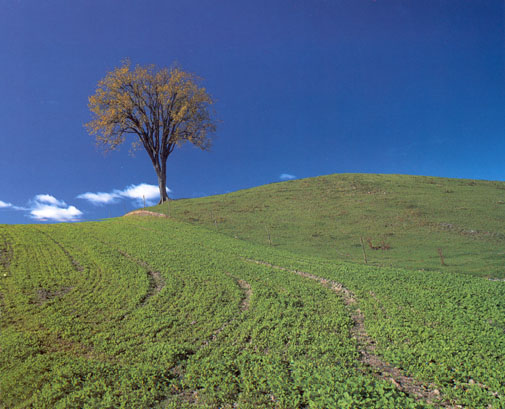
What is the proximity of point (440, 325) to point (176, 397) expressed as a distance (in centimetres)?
977

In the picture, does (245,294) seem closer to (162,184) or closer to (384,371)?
(384,371)

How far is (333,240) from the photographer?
1296 inches

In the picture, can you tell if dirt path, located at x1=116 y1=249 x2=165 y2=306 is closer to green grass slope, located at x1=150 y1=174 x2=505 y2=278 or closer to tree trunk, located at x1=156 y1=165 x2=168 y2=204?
green grass slope, located at x1=150 y1=174 x2=505 y2=278

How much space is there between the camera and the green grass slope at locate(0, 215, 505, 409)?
7.36 m

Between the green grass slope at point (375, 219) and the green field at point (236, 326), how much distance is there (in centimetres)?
87

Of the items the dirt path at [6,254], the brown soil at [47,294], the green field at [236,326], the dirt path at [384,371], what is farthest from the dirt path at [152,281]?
the dirt path at [384,371]

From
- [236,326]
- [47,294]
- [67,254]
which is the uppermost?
[67,254]

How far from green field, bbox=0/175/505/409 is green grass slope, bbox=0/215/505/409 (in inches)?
2.0

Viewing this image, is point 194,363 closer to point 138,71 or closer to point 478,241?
point 478,241

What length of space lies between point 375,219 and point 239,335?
3412 centimetres

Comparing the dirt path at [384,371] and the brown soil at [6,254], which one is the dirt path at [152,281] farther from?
the dirt path at [384,371]

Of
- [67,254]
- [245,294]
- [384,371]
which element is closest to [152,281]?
[245,294]

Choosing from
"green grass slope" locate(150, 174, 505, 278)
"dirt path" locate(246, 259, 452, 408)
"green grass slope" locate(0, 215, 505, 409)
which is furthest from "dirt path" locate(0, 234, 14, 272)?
"green grass slope" locate(150, 174, 505, 278)

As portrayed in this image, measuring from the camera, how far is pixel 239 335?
10711mm
